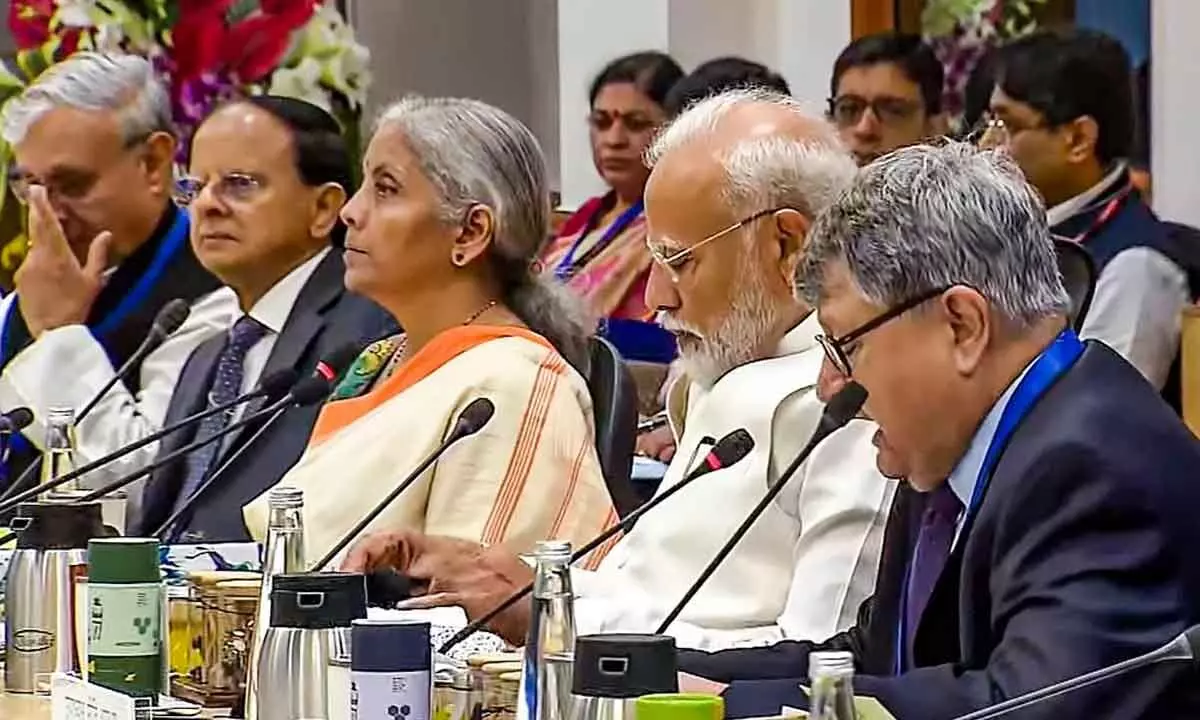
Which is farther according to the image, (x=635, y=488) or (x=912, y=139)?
(x=912, y=139)

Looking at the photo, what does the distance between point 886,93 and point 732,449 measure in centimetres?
252

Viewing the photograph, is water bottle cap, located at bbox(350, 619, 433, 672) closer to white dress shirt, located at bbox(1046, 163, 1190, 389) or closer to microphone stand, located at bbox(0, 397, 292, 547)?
microphone stand, located at bbox(0, 397, 292, 547)

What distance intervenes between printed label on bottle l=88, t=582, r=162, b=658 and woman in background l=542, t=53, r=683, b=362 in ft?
8.56

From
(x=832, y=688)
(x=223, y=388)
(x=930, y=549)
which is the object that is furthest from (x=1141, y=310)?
(x=832, y=688)

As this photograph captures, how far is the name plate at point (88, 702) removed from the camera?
Answer: 5.40 feet

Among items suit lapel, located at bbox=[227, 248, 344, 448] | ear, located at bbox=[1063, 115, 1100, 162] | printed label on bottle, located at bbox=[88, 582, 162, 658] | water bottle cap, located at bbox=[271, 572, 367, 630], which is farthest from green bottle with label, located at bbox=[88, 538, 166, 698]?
ear, located at bbox=[1063, 115, 1100, 162]

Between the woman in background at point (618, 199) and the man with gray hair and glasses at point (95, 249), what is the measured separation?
3.00 ft

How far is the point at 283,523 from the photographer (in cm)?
180

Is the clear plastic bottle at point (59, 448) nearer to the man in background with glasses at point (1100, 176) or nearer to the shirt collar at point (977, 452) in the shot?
the shirt collar at point (977, 452)

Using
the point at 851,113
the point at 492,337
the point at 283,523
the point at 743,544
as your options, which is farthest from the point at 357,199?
the point at 851,113

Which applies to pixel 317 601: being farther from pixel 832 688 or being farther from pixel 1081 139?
pixel 1081 139

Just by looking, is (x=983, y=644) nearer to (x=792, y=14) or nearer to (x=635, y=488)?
(x=635, y=488)

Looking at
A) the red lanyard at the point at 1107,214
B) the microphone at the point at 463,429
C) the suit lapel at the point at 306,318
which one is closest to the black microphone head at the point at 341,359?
the suit lapel at the point at 306,318

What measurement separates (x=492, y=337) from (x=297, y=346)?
2.04 feet
